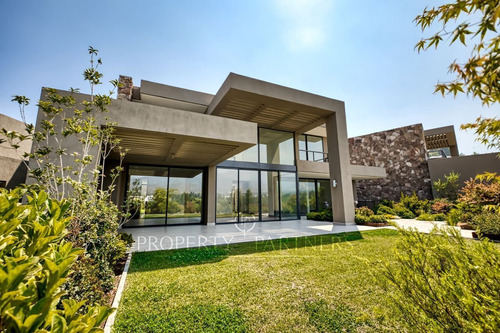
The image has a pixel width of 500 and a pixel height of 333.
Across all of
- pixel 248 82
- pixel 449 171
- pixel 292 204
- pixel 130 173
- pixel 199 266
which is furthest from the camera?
pixel 449 171

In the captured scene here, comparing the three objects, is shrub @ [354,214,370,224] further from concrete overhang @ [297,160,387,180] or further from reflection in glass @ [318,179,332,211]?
reflection in glass @ [318,179,332,211]

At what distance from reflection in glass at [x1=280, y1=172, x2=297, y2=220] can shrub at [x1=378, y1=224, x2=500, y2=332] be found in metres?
12.1

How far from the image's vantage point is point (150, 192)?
39.7 feet

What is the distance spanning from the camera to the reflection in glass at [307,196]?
15.9m

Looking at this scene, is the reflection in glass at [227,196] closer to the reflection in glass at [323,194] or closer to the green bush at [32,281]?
the reflection in glass at [323,194]

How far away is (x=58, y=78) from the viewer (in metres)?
5.77

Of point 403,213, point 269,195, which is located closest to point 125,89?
point 269,195

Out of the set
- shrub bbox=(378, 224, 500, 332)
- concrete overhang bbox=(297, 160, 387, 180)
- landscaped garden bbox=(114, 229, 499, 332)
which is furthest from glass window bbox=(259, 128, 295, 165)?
shrub bbox=(378, 224, 500, 332)

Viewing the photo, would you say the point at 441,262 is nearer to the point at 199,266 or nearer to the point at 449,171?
the point at 199,266

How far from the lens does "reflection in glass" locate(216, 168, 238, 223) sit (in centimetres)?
1248

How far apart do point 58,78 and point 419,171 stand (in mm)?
22494

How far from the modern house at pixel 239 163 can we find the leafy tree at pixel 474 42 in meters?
5.76

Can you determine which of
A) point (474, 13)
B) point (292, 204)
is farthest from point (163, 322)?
point (292, 204)

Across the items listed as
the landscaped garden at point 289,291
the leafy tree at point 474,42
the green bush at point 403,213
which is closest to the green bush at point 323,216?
the green bush at point 403,213
